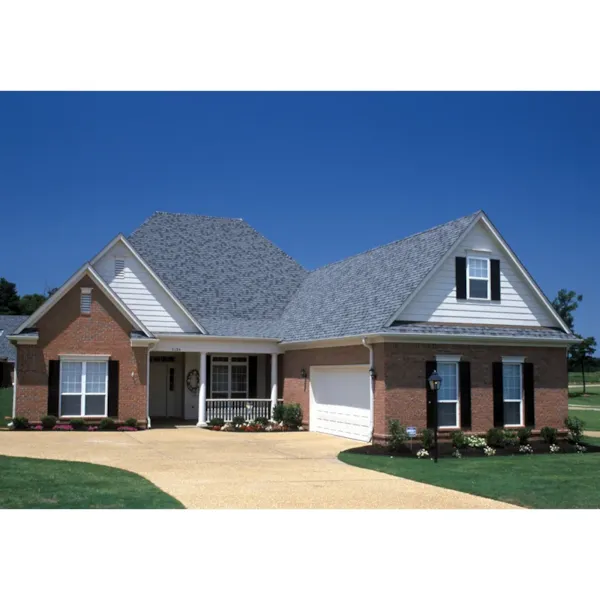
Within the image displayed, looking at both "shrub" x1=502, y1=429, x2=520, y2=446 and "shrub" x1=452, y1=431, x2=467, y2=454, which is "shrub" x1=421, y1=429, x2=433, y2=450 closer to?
"shrub" x1=452, y1=431, x2=467, y2=454

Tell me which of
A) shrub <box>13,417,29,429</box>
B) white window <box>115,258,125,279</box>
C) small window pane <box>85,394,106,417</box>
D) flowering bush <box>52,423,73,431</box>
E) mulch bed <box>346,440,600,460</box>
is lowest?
mulch bed <box>346,440,600,460</box>

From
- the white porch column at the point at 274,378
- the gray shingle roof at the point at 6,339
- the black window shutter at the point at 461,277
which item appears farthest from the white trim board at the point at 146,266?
the gray shingle roof at the point at 6,339

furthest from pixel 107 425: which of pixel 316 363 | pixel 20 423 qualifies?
pixel 316 363

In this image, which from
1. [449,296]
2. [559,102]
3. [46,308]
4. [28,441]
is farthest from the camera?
[46,308]

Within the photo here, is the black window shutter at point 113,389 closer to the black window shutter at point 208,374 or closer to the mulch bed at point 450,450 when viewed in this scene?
the black window shutter at point 208,374

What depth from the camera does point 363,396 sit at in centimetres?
2091

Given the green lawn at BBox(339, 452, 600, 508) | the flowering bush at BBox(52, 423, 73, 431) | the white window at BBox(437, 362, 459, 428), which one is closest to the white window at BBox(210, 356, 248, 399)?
the flowering bush at BBox(52, 423, 73, 431)

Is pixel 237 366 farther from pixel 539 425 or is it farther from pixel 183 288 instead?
pixel 539 425

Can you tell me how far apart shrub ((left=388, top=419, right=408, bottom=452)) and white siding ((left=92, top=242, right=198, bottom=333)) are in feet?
29.4

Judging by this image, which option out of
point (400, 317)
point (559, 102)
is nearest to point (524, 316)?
point (400, 317)

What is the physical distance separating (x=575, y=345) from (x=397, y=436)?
37134mm

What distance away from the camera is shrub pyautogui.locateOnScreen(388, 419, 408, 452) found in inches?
737

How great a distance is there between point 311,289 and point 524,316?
894 cm

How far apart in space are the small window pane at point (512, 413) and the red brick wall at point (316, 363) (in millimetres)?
3986
